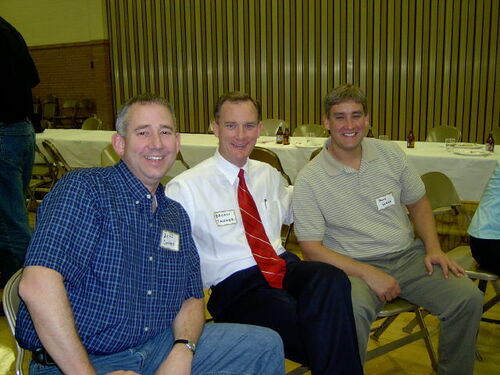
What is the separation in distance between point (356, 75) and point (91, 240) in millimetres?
7860

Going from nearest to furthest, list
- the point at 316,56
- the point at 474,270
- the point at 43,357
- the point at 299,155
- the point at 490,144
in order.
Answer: the point at 43,357 → the point at 474,270 → the point at 490,144 → the point at 299,155 → the point at 316,56

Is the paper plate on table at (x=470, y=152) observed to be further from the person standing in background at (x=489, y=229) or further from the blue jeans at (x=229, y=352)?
the blue jeans at (x=229, y=352)

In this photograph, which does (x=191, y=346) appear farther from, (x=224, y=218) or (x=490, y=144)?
(x=490, y=144)

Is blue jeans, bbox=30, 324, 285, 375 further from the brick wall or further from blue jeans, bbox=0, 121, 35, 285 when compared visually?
the brick wall

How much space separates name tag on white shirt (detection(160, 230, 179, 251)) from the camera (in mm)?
1606

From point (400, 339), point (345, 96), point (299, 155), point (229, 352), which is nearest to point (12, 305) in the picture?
point (229, 352)

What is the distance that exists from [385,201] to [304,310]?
85 centimetres

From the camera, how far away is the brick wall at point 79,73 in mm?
10453

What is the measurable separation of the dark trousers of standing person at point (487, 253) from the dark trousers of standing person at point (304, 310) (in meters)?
1.00

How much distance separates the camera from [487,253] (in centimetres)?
241

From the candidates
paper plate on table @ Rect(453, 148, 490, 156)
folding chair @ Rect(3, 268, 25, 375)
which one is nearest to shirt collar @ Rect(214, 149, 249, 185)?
folding chair @ Rect(3, 268, 25, 375)

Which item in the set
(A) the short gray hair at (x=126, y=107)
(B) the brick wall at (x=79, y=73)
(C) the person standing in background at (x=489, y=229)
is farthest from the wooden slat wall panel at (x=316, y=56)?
(A) the short gray hair at (x=126, y=107)

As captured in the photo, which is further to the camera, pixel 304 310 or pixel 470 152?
pixel 470 152

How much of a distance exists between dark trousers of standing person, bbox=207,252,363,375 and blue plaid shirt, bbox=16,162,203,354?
43cm
